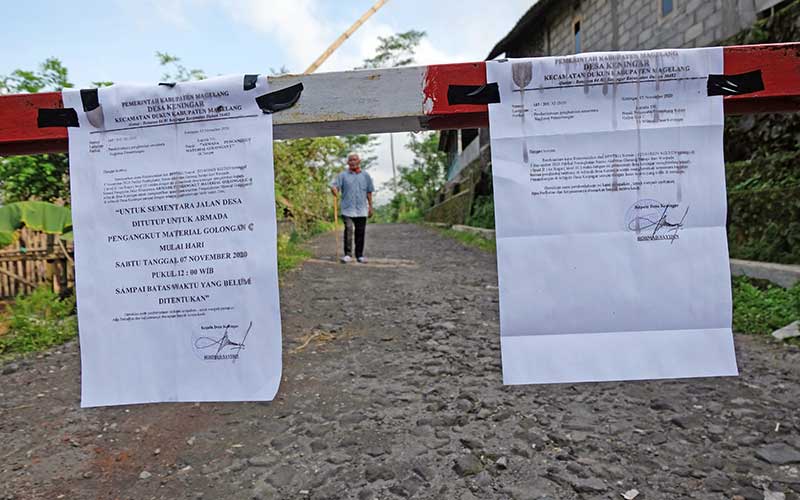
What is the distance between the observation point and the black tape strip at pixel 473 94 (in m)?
1.02

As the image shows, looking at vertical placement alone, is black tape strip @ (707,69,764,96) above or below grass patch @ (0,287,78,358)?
Answer: above

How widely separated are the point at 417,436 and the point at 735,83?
6.67ft

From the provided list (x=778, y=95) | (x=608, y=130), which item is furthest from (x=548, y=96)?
(x=778, y=95)

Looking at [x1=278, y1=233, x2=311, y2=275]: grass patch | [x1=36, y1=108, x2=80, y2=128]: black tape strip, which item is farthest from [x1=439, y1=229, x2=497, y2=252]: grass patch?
[x1=36, y1=108, x2=80, y2=128]: black tape strip

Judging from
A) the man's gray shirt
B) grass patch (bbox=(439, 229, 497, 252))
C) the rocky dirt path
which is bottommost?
the rocky dirt path

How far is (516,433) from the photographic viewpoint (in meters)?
2.44

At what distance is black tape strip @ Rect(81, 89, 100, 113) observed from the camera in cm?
105

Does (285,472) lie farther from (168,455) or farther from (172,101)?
(172,101)

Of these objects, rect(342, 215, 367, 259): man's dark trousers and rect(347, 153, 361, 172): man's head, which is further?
rect(342, 215, 367, 259): man's dark trousers

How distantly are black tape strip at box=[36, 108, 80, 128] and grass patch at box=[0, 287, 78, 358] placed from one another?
410 centimetres

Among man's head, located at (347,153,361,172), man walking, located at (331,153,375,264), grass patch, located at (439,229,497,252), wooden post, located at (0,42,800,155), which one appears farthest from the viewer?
grass patch, located at (439,229,497,252)

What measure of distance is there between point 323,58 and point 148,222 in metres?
6.56

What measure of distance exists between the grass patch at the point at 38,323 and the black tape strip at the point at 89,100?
4162 mm
